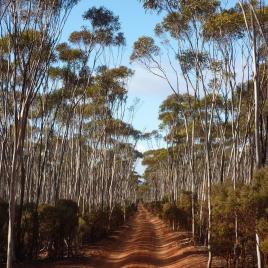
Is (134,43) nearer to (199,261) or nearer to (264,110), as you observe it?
(264,110)

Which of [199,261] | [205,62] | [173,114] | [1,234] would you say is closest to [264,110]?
[205,62]

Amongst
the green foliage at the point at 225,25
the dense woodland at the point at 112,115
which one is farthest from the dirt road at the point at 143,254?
the green foliage at the point at 225,25

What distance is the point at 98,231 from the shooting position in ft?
80.1

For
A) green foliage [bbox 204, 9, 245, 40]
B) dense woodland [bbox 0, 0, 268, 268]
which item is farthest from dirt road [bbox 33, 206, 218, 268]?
green foliage [bbox 204, 9, 245, 40]

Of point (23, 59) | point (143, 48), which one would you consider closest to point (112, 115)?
point (143, 48)

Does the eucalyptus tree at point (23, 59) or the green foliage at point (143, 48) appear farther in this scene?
the green foliage at point (143, 48)

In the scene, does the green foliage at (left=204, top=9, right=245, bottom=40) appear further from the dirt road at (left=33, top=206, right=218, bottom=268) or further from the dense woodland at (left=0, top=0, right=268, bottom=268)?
the dirt road at (left=33, top=206, right=218, bottom=268)

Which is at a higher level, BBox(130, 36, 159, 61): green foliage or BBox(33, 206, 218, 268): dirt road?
BBox(130, 36, 159, 61): green foliage

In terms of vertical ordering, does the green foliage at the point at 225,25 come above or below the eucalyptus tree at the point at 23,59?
above

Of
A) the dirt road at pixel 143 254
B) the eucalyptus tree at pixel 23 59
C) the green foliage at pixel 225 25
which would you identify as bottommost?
the dirt road at pixel 143 254

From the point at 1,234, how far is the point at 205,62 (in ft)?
38.5

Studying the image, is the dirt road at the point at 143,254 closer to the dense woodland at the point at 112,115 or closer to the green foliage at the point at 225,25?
the dense woodland at the point at 112,115

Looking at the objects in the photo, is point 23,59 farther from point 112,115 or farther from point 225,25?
point 112,115

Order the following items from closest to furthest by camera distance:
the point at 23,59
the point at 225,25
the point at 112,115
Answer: the point at 23,59
the point at 225,25
the point at 112,115
